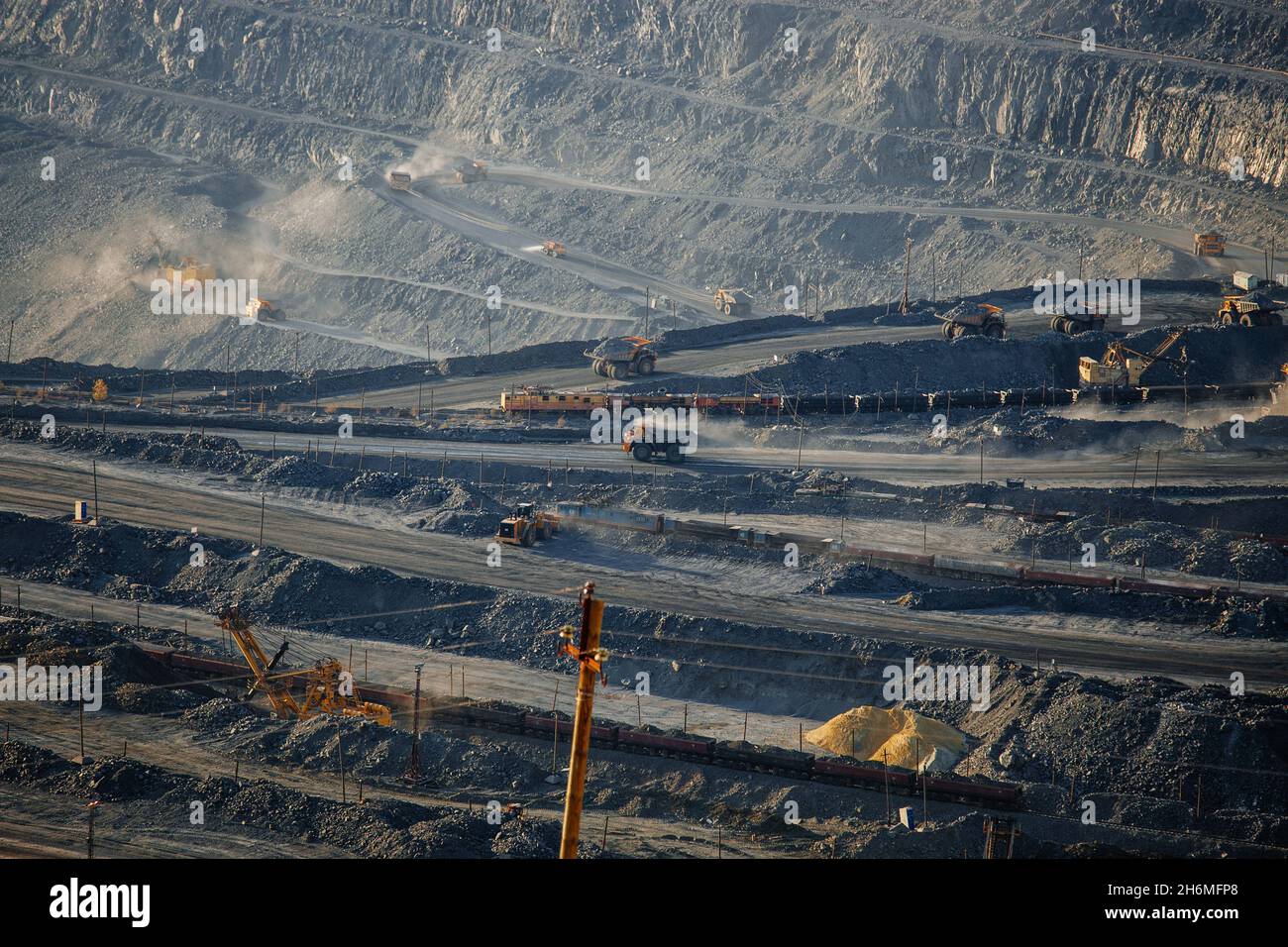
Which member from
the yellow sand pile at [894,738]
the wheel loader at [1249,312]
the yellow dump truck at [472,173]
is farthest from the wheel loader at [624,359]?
the yellow dump truck at [472,173]

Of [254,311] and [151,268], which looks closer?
[254,311]

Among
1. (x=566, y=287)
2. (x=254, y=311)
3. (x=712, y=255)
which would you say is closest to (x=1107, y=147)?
(x=712, y=255)

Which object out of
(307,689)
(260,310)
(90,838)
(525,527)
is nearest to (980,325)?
(525,527)

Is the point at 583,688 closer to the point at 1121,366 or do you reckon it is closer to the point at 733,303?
the point at 1121,366

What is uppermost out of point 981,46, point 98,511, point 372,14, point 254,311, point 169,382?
point 372,14

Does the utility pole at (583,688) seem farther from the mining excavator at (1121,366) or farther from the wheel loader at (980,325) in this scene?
the wheel loader at (980,325)

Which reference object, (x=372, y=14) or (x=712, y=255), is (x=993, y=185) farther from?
(x=372, y=14)
